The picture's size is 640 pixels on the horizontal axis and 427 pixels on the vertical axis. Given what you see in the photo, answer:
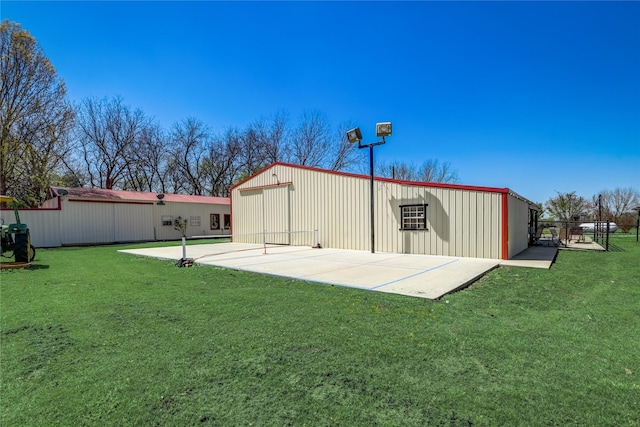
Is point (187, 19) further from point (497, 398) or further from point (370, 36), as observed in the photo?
point (497, 398)

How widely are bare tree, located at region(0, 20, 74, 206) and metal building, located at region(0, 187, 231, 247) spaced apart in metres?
2.74

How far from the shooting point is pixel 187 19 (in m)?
9.35

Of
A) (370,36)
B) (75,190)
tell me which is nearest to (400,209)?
(370,36)

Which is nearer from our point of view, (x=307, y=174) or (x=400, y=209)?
(x=400, y=209)

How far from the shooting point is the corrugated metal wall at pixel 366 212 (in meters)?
9.82

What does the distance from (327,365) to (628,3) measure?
461 inches

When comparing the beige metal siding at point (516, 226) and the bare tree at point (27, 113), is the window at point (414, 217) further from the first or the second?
the bare tree at point (27, 113)

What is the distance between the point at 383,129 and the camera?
434 inches

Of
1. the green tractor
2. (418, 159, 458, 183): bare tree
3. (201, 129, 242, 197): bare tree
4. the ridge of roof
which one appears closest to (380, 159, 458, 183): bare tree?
(418, 159, 458, 183): bare tree

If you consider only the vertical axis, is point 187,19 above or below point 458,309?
above

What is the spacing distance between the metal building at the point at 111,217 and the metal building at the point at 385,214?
7.33m

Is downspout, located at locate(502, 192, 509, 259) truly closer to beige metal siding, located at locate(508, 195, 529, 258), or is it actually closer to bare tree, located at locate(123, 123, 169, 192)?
beige metal siding, located at locate(508, 195, 529, 258)

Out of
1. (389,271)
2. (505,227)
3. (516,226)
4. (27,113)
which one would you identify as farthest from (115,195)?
(516,226)

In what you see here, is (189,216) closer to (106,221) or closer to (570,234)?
(106,221)
